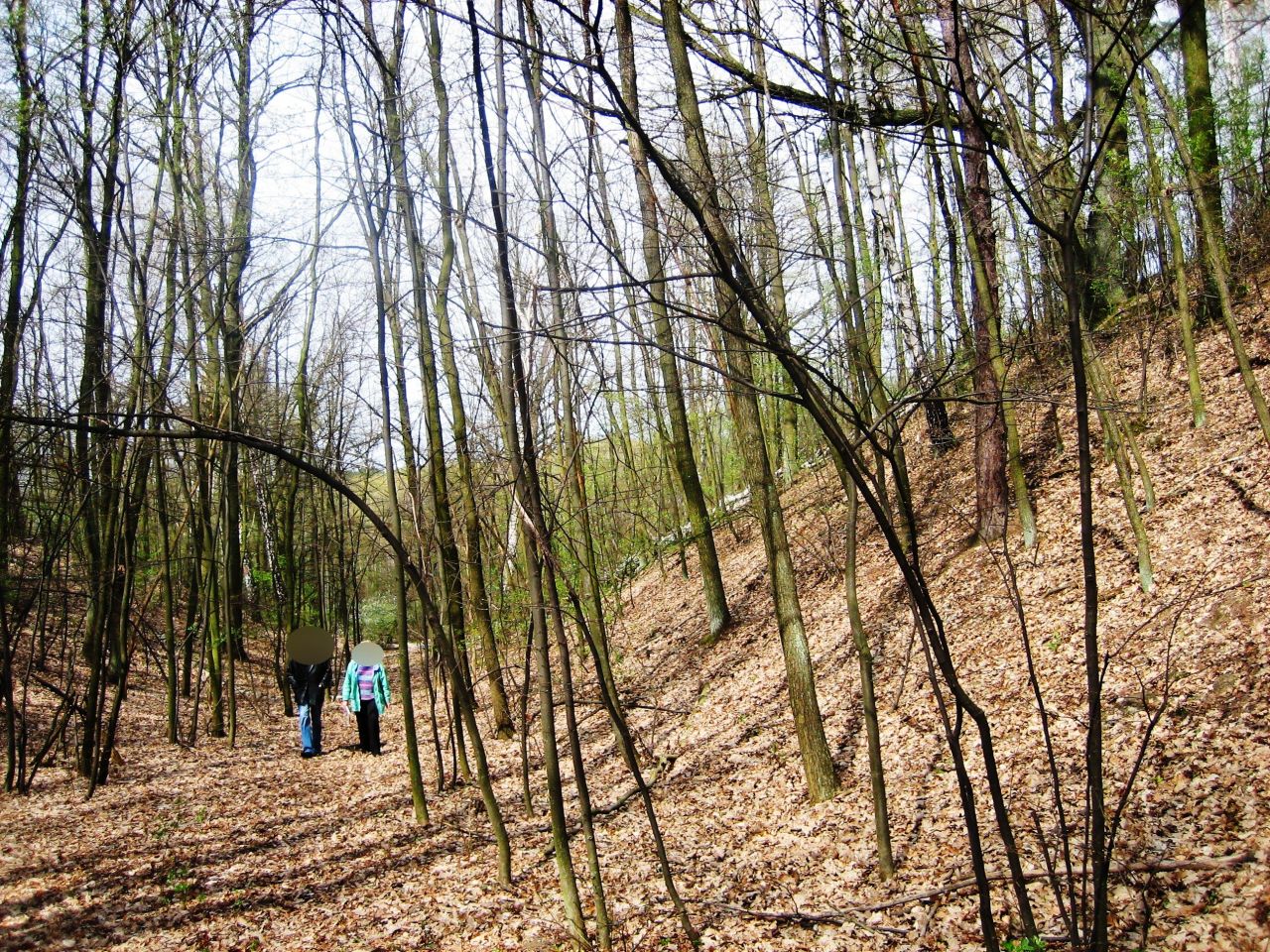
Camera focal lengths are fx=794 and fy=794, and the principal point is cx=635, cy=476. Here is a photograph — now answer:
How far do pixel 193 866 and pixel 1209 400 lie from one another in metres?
11.8

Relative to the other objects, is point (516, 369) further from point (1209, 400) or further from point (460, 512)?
point (1209, 400)

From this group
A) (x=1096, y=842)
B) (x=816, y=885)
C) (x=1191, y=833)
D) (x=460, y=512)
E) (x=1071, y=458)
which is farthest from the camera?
(x=460, y=512)

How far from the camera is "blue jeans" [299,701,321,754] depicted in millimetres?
11328

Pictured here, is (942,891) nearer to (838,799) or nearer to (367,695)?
(838,799)

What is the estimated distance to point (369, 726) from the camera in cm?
1144

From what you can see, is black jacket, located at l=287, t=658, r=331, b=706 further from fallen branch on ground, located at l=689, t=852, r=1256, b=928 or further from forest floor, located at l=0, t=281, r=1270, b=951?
fallen branch on ground, located at l=689, t=852, r=1256, b=928

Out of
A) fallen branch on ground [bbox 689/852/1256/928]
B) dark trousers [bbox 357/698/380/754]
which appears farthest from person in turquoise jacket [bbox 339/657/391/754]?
fallen branch on ground [bbox 689/852/1256/928]

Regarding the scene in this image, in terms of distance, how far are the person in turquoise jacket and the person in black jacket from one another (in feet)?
Answer: 1.23

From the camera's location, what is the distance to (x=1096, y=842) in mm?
2191

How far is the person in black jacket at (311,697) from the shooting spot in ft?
36.6

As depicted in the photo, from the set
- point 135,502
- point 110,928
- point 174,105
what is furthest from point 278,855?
point 174,105

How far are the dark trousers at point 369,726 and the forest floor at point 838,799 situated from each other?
15.0 inches

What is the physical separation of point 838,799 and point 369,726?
298 inches

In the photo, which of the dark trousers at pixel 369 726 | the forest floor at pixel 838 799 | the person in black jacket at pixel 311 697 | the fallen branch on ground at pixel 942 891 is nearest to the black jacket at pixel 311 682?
the person in black jacket at pixel 311 697
